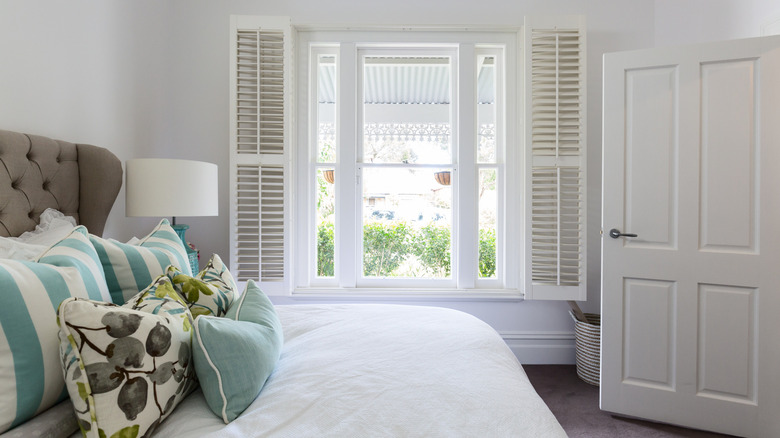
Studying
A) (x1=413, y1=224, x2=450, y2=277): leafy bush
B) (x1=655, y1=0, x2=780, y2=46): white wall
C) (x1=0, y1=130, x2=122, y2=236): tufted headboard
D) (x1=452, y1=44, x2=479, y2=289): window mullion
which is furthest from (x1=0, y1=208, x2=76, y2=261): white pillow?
(x1=655, y1=0, x2=780, y2=46): white wall

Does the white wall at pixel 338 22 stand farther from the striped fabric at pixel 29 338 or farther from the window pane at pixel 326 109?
the striped fabric at pixel 29 338

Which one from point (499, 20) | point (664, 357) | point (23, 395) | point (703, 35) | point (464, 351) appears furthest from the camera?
point (499, 20)

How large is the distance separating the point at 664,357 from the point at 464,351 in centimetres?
156

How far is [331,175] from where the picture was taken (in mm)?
2865

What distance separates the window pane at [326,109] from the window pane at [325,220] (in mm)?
139

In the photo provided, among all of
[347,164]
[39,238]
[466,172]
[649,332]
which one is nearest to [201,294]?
[39,238]

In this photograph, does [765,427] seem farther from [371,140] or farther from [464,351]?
[371,140]

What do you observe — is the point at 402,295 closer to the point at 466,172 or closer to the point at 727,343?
the point at 466,172

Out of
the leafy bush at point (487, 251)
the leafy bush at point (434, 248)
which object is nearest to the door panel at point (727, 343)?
the leafy bush at point (487, 251)

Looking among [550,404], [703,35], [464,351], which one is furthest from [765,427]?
[703,35]

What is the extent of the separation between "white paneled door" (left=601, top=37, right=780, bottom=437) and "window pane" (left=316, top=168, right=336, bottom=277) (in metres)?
1.78

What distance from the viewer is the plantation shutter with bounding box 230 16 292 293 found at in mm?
2568

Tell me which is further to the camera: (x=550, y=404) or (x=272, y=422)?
(x=550, y=404)

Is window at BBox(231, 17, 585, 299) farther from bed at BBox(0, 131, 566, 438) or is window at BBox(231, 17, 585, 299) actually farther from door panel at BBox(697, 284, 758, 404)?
bed at BBox(0, 131, 566, 438)
